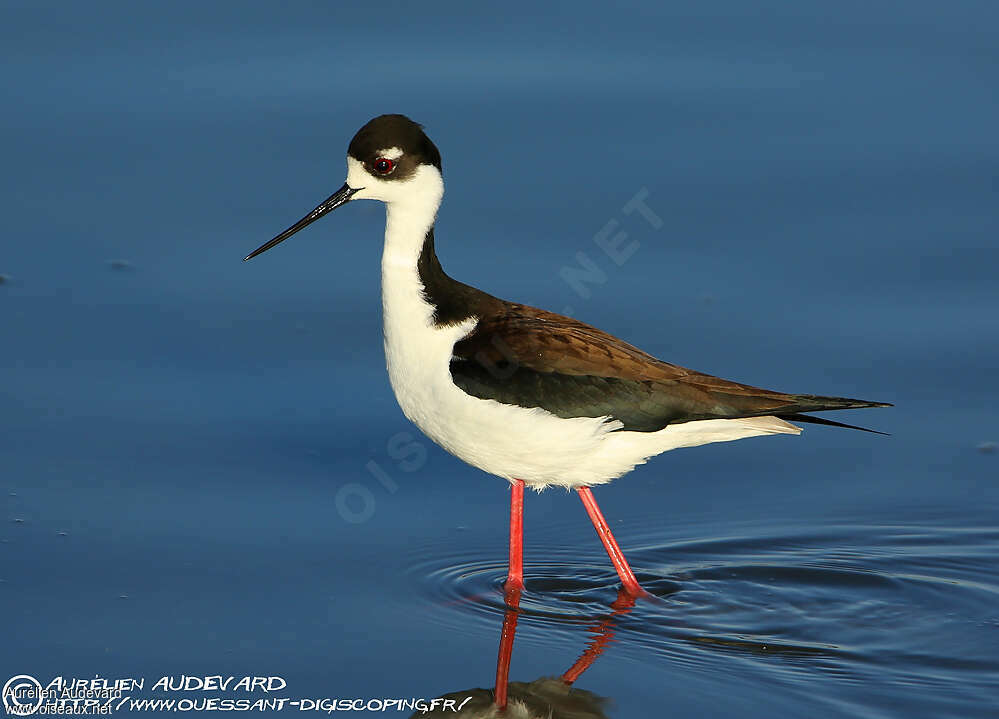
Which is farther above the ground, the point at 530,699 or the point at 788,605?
the point at 788,605

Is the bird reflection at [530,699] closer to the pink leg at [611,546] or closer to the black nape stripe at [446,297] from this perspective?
the pink leg at [611,546]

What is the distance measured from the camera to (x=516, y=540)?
6.59 metres

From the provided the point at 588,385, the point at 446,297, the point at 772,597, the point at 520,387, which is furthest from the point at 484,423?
the point at 772,597

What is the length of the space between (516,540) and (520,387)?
23.0 inches

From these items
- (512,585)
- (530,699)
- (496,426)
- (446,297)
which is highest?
(446,297)

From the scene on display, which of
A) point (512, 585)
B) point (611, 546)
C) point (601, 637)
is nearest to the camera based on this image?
point (601, 637)

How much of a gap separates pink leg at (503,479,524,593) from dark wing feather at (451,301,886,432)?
0.42m

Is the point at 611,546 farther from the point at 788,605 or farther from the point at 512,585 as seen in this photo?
the point at 788,605

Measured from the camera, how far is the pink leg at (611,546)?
6.51 metres

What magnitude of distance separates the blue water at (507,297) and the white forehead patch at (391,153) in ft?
4.19

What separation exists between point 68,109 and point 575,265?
114 inches

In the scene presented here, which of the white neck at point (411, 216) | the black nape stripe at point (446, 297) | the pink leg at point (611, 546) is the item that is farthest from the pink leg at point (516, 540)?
Answer: the white neck at point (411, 216)

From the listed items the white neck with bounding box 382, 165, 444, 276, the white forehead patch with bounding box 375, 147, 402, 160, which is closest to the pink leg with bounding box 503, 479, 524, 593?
the white neck with bounding box 382, 165, 444, 276

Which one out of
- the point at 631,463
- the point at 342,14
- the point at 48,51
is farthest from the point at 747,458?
the point at 48,51
